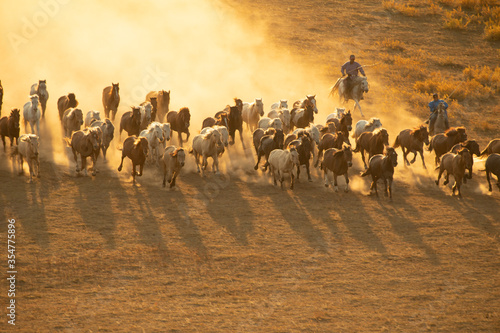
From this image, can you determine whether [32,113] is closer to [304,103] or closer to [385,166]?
[304,103]

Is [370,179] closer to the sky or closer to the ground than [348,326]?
closer to the sky

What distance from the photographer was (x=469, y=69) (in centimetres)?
3609

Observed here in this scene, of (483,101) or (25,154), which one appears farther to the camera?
(483,101)

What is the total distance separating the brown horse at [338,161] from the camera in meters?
19.5

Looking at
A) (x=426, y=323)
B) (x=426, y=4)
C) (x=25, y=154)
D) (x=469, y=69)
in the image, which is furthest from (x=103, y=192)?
(x=426, y=4)

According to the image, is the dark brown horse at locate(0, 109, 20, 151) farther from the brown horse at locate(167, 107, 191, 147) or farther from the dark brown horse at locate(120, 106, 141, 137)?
the brown horse at locate(167, 107, 191, 147)

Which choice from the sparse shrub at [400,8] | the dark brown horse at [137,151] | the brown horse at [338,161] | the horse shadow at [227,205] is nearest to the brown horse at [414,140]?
the brown horse at [338,161]

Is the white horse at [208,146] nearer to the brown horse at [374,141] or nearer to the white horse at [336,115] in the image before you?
the brown horse at [374,141]

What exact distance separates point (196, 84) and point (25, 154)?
17.3 metres

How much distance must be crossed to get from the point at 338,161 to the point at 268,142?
2.83m

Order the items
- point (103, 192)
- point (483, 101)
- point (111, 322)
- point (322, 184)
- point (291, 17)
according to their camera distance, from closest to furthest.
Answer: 1. point (111, 322)
2. point (103, 192)
3. point (322, 184)
4. point (483, 101)
5. point (291, 17)

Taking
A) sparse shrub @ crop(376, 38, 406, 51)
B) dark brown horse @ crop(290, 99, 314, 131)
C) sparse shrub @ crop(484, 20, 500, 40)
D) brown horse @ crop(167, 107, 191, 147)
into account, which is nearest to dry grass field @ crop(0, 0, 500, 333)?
brown horse @ crop(167, 107, 191, 147)

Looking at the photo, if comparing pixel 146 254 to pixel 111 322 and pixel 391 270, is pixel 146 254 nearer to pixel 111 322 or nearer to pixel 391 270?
pixel 111 322

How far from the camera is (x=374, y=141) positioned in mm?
21688
